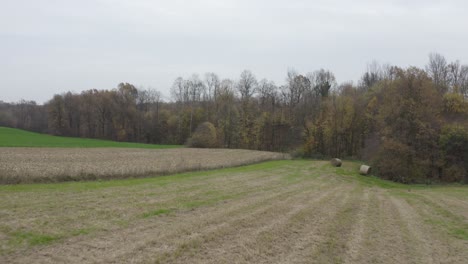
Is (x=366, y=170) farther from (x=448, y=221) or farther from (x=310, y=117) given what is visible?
(x=310, y=117)

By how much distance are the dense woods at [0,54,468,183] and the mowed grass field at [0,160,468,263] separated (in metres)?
16.1

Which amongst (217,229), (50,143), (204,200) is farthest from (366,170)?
(50,143)

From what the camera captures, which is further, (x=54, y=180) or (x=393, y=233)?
(x=54, y=180)

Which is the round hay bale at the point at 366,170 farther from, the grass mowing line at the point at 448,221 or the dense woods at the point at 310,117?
the grass mowing line at the point at 448,221

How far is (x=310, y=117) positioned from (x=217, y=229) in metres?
47.6

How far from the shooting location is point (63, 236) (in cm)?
639

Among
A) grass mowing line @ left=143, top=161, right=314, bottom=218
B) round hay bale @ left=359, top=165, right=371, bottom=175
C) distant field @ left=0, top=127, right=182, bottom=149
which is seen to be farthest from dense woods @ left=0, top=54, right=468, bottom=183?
A: grass mowing line @ left=143, top=161, right=314, bottom=218

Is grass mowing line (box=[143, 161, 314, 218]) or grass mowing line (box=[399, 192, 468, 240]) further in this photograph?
grass mowing line (box=[143, 161, 314, 218])

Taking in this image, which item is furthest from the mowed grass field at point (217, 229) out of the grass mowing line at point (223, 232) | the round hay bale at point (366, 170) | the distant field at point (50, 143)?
the distant field at point (50, 143)

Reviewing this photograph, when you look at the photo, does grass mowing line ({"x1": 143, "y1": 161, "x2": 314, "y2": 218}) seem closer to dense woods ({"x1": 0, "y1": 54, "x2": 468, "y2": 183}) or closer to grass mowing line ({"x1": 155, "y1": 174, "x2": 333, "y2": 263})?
grass mowing line ({"x1": 155, "y1": 174, "x2": 333, "y2": 263})

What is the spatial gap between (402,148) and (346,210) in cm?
1769

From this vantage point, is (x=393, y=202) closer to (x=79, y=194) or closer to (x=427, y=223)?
(x=427, y=223)

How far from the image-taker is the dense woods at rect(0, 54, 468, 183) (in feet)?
82.9

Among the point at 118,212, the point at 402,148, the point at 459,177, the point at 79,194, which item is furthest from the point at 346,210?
the point at 459,177
